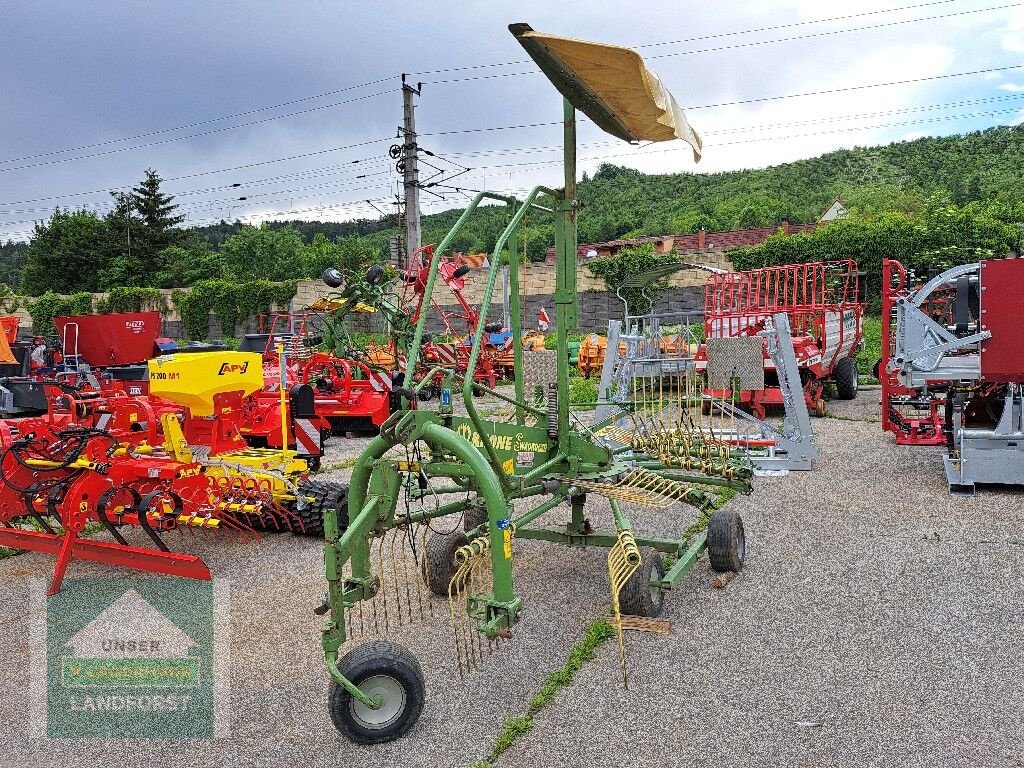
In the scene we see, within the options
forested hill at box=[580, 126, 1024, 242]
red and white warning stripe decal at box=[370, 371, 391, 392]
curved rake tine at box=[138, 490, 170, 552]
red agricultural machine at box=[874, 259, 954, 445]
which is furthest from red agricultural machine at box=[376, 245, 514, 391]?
forested hill at box=[580, 126, 1024, 242]

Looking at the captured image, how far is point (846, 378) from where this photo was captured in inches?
490

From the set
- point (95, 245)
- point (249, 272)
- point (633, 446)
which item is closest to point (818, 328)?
point (633, 446)

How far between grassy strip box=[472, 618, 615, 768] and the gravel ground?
0.05 meters

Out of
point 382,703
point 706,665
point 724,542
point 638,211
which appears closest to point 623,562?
point 706,665

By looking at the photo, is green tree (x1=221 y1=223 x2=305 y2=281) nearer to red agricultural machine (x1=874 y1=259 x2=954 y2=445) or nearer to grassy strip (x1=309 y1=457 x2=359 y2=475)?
grassy strip (x1=309 y1=457 x2=359 y2=475)

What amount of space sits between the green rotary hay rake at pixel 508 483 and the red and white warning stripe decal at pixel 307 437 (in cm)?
210

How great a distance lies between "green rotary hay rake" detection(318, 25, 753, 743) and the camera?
3.42m

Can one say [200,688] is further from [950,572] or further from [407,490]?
[950,572]

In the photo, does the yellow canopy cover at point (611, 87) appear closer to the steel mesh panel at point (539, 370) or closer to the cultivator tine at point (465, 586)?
the steel mesh panel at point (539, 370)

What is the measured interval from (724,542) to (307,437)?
438cm

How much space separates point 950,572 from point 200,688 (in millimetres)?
4474

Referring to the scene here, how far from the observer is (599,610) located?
4.68 m

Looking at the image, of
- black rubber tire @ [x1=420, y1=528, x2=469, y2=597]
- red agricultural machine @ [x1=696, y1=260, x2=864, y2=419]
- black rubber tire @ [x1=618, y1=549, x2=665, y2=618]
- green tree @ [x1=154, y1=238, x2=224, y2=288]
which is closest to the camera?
black rubber tire @ [x1=618, y1=549, x2=665, y2=618]

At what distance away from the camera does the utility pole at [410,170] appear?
21281mm
